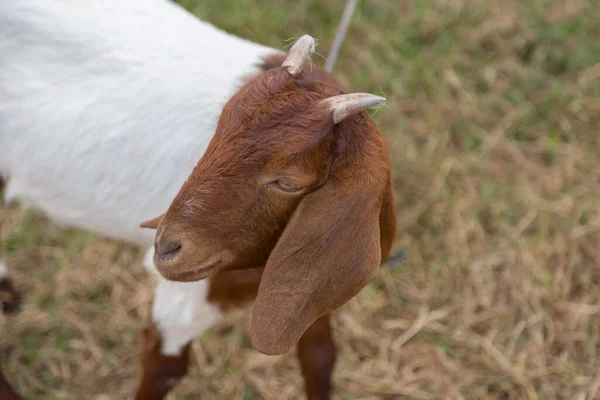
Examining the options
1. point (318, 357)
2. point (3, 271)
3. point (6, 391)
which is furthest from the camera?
point (3, 271)

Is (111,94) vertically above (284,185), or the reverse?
(284,185)

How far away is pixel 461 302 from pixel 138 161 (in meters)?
1.92

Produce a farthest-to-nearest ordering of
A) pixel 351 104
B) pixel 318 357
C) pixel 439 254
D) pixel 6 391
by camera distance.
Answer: pixel 439 254, pixel 6 391, pixel 318 357, pixel 351 104

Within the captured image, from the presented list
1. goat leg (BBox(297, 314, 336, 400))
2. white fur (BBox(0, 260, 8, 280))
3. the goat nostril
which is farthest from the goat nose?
white fur (BBox(0, 260, 8, 280))

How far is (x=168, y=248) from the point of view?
5.67 feet

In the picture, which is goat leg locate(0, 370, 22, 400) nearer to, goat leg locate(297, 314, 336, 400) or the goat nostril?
goat leg locate(297, 314, 336, 400)

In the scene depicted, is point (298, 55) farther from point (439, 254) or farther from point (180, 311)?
point (439, 254)

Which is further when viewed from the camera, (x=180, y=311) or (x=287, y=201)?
(x=180, y=311)

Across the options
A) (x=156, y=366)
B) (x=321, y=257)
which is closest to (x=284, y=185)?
(x=321, y=257)

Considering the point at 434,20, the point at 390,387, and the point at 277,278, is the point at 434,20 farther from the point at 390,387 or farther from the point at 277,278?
the point at 277,278


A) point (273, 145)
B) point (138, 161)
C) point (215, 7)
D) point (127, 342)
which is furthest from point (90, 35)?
point (215, 7)

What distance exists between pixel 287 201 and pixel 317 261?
0.61 feet

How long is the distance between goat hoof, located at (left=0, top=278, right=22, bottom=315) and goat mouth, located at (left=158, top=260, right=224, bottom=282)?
6.31 feet

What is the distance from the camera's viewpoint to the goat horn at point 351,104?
66.3 inches
